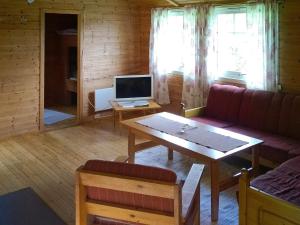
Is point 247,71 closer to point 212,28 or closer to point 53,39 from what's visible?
point 212,28

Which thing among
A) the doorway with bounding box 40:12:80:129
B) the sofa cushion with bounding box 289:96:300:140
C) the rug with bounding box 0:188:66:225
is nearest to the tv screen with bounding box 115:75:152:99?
the doorway with bounding box 40:12:80:129

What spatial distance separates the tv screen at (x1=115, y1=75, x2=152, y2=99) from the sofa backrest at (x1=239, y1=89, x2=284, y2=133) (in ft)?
5.20

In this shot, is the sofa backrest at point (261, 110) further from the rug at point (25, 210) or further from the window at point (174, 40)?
the rug at point (25, 210)

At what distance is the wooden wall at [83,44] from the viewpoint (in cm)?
486

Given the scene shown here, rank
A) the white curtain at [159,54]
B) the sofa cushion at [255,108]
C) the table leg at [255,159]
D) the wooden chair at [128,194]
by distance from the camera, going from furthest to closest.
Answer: the white curtain at [159,54] → the sofa cushion at [255,108] → the table leg at [255,159] → the wooden chair at [128,194]

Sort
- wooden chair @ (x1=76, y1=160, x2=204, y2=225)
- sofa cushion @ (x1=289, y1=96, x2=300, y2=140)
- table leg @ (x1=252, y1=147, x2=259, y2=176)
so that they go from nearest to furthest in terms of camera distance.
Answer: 1. wooden chair @ (x1=76, y1=160, x2=204, y2=225)
2. table leg @ (x1=252, y1=147, x2=259, y2=176)
3. sofa cushion @ (x1=289, y1=96, x2=300, y2=140)

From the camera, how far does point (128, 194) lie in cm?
182

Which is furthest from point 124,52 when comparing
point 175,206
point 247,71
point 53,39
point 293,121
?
point 175,206

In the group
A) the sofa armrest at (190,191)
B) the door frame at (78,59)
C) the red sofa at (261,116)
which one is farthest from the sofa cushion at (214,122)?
the door frame at (78,59)

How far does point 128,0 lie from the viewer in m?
6.02

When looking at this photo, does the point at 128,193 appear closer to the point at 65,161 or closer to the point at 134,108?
the point at 65,161

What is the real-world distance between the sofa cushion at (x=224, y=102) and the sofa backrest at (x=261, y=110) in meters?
0.09

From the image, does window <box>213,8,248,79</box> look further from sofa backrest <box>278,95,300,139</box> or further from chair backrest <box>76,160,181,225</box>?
chair backrest <box>76,160,181,225</box>

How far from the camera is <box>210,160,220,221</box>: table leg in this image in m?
2.87
